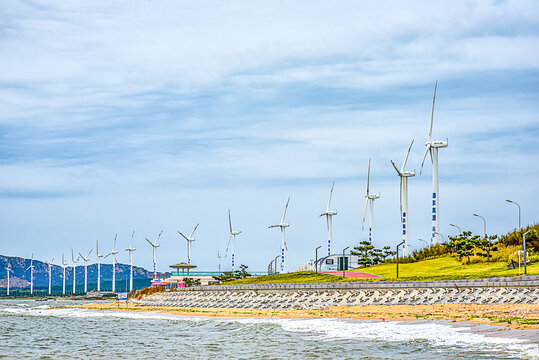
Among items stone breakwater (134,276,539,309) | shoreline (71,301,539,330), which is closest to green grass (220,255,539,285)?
stone breakwater (134,276,539,309)

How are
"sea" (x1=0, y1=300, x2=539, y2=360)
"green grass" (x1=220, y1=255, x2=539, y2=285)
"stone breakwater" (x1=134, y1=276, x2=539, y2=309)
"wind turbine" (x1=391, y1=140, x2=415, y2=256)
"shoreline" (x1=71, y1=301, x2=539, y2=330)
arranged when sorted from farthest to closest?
"wind turbine" (x1=391, y1=140, x2=415, y2=256) → "green grass" (x1=220, y1=255, x2=539, y2=285) → "stone breakwater" (x1=134, y1=276, x2=539, y2=309) → "shoreline" (x1=71, y1=301, x2=539, y2=330) → "sea" (x1=0, y1=300, x2=539, y2=360)

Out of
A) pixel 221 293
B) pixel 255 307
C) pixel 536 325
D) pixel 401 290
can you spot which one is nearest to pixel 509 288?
pixel 401 290

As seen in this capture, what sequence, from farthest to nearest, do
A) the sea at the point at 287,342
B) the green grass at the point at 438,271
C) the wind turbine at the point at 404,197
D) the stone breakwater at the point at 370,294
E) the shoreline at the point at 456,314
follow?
the wind turbine at the point at 404,197, the green grass at the point at 438,271, the stone breakwater at the point at 370,294, the shoreline at the point at 456,314, the sea at the point at 287,342

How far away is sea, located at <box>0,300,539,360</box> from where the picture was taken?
90.1 ft

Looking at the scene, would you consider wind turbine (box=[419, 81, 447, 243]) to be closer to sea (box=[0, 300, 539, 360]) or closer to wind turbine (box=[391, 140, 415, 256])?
wind turbine (box=[391, 140, 415, 256])

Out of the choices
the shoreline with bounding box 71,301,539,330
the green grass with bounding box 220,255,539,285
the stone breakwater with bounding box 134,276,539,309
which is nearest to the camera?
the shoreline with bounding box 71,301,539,330

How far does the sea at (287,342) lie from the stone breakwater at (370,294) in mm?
10694

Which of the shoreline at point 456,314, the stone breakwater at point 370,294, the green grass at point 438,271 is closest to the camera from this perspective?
the shoreline at point 456,314

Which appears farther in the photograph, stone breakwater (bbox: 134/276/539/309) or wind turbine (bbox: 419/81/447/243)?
wind turbine (bbox: 419/81/447/243)

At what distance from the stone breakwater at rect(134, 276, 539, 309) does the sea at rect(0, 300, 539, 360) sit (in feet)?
35.1

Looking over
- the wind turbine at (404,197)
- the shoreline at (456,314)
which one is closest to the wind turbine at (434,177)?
the wind turbine at (404,197)

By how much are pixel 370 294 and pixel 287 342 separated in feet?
88.8

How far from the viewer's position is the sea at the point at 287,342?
27.5m

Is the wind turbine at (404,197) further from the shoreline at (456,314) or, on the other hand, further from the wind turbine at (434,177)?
the shoreline at (456,314)
